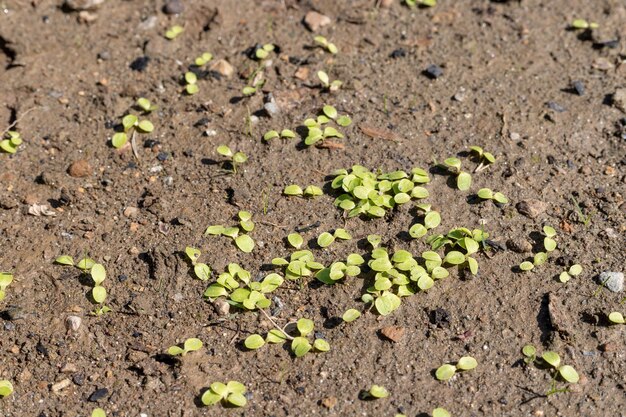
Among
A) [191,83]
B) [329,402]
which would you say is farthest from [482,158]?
[191,83]

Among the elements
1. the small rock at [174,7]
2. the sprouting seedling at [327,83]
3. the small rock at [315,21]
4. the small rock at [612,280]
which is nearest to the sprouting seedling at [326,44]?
the small rock at [315,21]

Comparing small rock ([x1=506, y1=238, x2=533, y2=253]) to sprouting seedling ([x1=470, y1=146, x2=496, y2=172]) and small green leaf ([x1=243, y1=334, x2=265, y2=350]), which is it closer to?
sprouting seedling ([x1=470, y1=146, x2=496, y2=172])

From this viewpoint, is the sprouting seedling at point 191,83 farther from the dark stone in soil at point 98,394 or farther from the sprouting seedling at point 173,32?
the dark stone in soil at point 98,394

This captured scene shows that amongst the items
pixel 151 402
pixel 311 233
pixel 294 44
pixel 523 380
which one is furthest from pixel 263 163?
pixel 523 380

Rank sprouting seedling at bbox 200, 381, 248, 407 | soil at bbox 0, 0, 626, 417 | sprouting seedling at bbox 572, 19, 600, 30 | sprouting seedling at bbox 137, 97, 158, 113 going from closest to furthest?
sprouting seedling at bbox 200, 381, 248, 407, soil at bbox 0, 0, 626, 417, sprouting seedling at bbox 137, 97, 158, 113, sprouting seedling at bbox 572, 19, 600, 30

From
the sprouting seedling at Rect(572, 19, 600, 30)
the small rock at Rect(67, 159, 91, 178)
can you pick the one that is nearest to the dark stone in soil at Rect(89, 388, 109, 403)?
the small rock at Rect(67, 159, 91, 178)

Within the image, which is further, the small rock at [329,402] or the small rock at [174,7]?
the small rock at [174,7]
